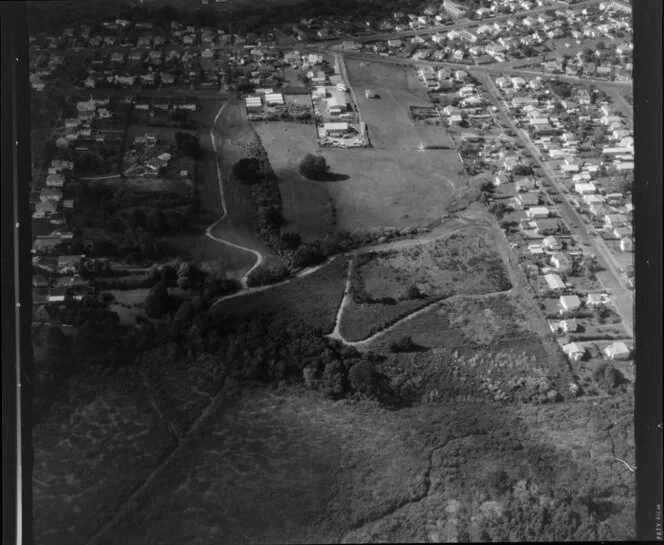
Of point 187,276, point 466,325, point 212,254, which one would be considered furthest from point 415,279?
point 187,276

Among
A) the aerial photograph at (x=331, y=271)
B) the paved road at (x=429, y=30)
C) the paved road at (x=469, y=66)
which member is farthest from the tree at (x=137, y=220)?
the paved road at (x=469, y=66)

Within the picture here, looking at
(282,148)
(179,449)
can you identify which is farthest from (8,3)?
(179,449)

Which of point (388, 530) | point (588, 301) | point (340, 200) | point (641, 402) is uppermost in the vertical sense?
point (340, 200)

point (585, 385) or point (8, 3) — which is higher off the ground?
point (8, 3)

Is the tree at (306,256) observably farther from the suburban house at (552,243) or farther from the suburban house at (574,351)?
the suburban house at (574,351)

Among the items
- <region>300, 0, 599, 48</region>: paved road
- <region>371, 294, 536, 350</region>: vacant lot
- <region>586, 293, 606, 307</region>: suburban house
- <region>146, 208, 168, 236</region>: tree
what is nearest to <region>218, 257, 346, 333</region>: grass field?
<region>371, 294, 536, 350</region>: vacant lot

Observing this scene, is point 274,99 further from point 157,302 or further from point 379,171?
point 157,302

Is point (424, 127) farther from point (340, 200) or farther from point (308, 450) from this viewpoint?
point (308, 450)
